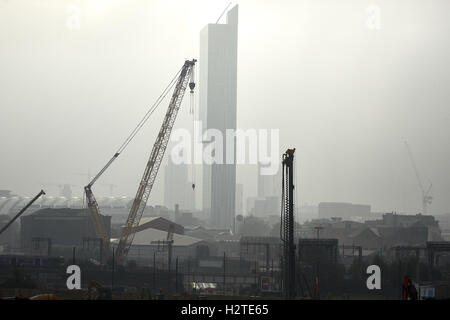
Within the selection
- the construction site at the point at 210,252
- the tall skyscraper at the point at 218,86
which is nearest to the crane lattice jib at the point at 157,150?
the construction site at the point at 210,252

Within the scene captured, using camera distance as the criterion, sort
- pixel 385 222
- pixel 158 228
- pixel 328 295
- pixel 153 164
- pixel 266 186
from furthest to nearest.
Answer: pixel 266 186
pixel 385 222
pixel 158 228
pixel 153 164
pixel 328 295

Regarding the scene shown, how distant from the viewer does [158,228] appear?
258 ft

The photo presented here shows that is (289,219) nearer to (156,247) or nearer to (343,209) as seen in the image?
(156,247)

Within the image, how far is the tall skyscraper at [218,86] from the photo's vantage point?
522 ft

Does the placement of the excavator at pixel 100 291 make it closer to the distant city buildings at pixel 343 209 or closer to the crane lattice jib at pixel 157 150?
the crane lattice jib at pixel 157 150

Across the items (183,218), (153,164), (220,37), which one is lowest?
(183,218)

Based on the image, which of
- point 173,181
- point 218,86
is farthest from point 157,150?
point 173,181

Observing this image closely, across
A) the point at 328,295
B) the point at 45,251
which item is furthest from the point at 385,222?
the point at 328,295

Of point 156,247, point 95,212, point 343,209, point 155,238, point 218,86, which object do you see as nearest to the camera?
point 95,212

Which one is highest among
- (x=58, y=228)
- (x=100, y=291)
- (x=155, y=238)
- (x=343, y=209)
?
(x=100, y=291)

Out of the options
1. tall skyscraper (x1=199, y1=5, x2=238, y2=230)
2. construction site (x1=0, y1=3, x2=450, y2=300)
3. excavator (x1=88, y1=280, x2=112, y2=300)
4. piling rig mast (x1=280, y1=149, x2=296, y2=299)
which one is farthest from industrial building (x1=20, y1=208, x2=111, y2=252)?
tall skyscraper (x1=199, y1=5, x2=238, y2=230)

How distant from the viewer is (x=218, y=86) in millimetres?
165875
